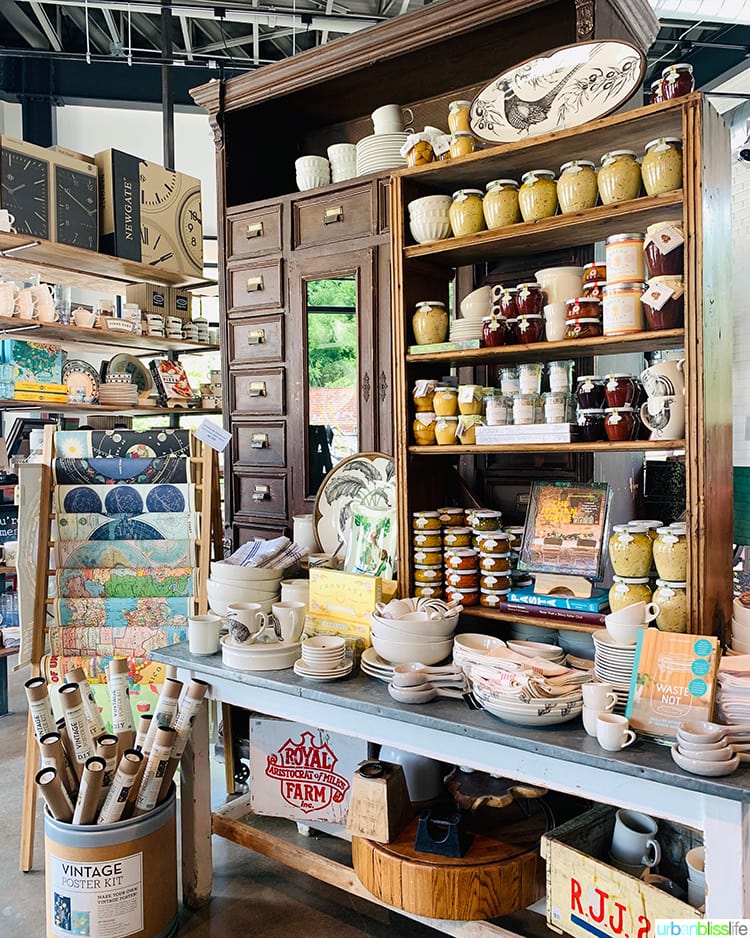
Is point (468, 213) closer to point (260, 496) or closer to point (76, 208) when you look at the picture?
point (260, 496)

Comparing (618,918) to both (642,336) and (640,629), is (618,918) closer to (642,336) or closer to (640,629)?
(640,629)

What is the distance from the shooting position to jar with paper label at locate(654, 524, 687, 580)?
1804mm

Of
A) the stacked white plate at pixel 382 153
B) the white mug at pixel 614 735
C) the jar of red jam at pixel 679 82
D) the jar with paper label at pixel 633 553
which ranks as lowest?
the white mug at pixel 614 735

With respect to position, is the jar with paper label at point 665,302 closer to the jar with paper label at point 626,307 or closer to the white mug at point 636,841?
the jar with paper label at point 626,307

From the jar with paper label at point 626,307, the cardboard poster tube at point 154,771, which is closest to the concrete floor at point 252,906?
the cardboard poster tube at point 154,771

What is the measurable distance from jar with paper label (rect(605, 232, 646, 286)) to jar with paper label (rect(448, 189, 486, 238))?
0.41 meters

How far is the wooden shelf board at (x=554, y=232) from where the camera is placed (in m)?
1.87

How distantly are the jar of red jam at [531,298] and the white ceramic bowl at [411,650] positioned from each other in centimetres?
88

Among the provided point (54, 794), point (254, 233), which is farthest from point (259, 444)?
point (54, 794)

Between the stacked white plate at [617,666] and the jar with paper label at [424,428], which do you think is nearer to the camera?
the stacked white plate at [617,666]

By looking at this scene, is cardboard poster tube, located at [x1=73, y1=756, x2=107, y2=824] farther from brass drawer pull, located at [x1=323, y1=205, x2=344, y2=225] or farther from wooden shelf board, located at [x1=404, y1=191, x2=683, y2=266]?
brass drawer pull, located at [x1=323, y1=205, x2=344, y2=225]

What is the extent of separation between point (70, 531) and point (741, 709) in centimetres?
209

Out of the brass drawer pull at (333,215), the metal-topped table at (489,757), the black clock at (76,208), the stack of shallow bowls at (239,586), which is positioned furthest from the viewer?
the black clock at (76,208)

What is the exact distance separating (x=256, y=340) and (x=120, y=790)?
5.88 feet
